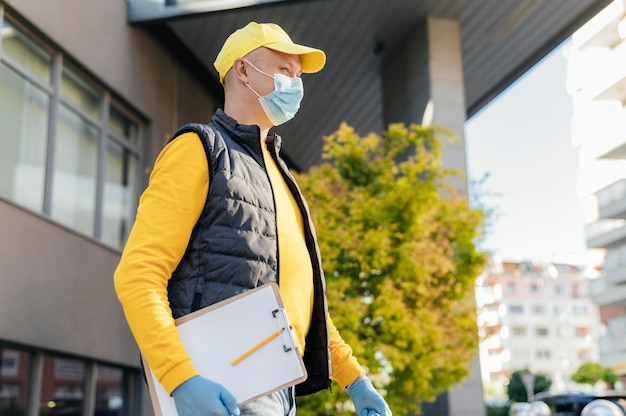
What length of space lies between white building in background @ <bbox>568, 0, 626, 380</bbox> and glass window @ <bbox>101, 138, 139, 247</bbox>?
24675 mm

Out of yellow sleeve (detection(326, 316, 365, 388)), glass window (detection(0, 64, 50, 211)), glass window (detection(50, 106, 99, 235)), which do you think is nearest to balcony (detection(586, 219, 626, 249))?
glass window (detection(50, 106, 99, 235))

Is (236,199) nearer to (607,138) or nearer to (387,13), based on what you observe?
(387,13)

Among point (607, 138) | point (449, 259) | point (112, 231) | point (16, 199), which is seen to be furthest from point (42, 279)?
point (607, 138)

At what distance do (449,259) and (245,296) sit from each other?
983cm

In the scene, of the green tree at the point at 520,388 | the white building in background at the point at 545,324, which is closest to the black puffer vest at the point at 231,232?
the green tree at the point at 520,388

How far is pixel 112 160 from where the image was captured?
38.3ft

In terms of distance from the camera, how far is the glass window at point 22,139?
8.80m

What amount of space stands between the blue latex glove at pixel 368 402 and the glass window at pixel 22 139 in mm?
7052

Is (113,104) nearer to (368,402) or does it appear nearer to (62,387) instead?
(62,387)

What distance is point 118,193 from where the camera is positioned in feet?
38.6

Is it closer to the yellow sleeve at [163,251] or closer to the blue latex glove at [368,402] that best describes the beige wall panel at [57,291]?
the blue latex glove at [368,402]

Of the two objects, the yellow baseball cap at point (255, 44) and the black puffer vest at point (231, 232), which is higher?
the yellow baseball cap at point (255, 44)

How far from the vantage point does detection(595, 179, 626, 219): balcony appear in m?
44.0

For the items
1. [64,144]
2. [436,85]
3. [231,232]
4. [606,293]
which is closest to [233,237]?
[231,232]
